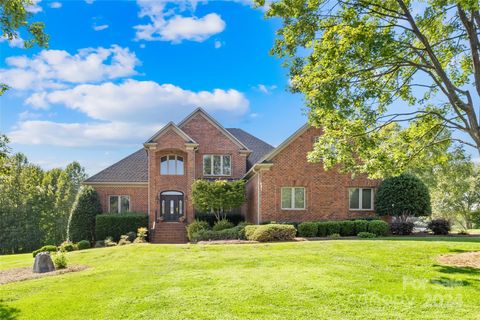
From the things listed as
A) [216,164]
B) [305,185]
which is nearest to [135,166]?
[216,164]

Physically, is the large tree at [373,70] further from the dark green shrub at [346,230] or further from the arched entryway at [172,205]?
the arched entryway at [172,205]

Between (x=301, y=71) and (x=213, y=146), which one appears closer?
(x=301, y=71)

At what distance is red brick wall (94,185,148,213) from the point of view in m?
29.3

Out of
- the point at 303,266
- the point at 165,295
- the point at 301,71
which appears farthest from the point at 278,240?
the point at 165,295

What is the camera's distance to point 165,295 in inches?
321

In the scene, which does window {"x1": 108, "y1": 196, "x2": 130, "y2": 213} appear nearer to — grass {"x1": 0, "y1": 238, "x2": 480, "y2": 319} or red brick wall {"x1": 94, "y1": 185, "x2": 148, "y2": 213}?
red brick wall {"x1": 94, "y1": 185, "x2": 148, "y2": 213}

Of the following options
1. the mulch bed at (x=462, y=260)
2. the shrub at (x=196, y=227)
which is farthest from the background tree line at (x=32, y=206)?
the mulch bed at (x=462, y=260)

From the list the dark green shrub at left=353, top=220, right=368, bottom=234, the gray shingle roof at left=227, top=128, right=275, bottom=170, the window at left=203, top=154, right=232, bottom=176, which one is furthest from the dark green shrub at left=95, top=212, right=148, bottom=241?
the dark green shrub at left=353, top=220, right=368, bottom=234

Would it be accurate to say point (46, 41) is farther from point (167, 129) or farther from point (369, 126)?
point (167, 129)

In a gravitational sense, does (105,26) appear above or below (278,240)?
above

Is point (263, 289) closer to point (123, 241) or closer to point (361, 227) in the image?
point (361, 227)

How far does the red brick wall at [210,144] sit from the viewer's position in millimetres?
30203

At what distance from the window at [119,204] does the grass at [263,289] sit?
17286 millimetres

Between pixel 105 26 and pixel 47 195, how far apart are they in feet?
110
